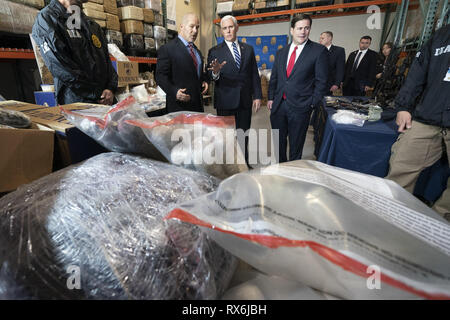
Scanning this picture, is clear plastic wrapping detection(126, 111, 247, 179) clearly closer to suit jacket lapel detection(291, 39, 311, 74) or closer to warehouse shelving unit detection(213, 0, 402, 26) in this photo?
suit jacket lapel detection(291, 39, 311, 74)

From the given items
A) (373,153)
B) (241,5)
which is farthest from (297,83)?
(241,5)

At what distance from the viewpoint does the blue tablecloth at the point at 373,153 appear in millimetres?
1493

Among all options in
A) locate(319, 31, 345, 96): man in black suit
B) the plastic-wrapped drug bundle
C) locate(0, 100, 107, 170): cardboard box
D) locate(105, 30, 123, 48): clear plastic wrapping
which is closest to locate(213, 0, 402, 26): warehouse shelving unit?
locate(319, 31, 345, 96): man in black suit

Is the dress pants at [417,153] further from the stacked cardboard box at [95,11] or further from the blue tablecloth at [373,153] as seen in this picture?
the stacked cardboard box at [95,11]

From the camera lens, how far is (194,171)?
0.57m

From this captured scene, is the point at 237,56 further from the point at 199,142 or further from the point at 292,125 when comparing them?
the point at 199,142

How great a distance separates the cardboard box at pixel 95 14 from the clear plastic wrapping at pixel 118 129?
3.08 m

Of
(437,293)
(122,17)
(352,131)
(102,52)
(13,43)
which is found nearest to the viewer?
(437,293)

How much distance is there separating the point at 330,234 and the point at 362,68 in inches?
168

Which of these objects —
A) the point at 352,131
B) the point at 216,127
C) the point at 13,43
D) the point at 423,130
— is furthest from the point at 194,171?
the point at 13,43

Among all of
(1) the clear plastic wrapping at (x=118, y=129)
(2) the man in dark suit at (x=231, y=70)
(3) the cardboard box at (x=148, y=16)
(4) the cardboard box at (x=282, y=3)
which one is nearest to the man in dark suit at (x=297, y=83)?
(2) the man in dark suit at (x=231, y=70)

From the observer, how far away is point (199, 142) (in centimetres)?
55

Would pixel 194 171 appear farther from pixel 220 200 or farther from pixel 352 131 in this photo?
pixel 352 131

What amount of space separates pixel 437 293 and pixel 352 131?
58.0 inches
